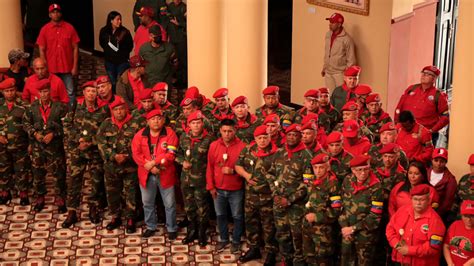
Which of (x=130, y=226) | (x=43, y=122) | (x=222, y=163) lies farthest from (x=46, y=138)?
(x=222, y=163)

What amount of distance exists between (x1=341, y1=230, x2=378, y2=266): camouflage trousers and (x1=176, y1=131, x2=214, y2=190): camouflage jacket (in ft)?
6.95

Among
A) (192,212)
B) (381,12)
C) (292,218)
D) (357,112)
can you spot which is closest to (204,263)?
(192,212)

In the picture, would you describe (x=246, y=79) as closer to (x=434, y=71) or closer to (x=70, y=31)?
(x=434, y=71)

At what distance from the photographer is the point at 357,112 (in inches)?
422

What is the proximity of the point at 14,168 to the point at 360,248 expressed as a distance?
5.10 m

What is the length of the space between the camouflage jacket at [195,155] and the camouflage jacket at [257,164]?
0.56m

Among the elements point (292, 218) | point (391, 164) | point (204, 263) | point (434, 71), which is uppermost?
point (434, 71)

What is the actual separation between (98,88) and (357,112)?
318 cm

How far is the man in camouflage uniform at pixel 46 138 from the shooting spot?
37.9 ft

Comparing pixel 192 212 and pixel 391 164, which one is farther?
pixel 192 212

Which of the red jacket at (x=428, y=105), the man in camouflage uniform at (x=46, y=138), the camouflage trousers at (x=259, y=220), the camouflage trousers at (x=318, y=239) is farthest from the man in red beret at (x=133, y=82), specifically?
the camouflage trousers at (x=318, y=239)

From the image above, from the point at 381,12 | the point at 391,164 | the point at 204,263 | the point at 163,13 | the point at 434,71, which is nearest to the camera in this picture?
the point at 391,164

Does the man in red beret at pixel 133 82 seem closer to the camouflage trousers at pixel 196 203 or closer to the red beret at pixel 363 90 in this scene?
the camouflage trousers at pixel 196 203

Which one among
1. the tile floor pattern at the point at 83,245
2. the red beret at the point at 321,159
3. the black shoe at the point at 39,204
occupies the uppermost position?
the red beret at the point at 321,159
